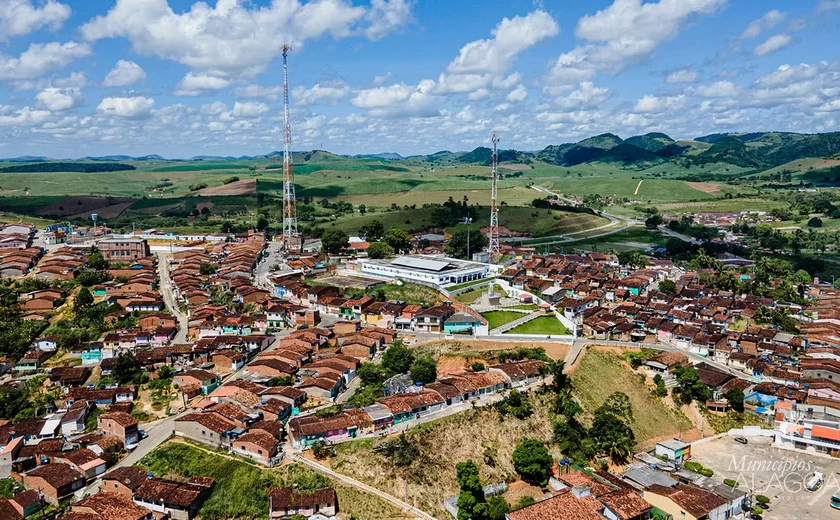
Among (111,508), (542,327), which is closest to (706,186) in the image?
(542,327)

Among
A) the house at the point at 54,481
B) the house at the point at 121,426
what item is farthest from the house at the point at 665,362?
the house at the point at 54,481

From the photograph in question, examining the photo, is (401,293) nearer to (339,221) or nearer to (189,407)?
(189,407)

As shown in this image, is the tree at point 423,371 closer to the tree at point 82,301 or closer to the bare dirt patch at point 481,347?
the bare dirt patch at point 481,347

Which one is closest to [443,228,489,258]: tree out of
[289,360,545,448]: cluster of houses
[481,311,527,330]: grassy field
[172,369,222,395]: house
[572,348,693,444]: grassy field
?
[481,311,527,330]: grassy field

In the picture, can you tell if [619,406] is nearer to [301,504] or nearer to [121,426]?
[301,504]

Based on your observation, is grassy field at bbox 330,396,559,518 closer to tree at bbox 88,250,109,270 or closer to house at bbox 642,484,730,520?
house at bbox 642,484,730,520

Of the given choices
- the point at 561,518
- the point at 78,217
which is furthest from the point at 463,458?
the point at 78,217
